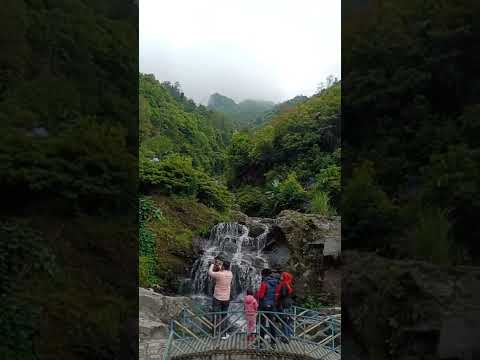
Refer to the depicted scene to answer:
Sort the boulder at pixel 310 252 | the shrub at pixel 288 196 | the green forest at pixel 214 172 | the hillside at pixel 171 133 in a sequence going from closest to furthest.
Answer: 1. the boulder at pixel 310 252
2. the green forest at pixel 214 172
3. the shrub at pixel 288 196
4. the hillside at pixel 171 133

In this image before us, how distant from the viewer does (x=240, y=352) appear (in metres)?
5.76

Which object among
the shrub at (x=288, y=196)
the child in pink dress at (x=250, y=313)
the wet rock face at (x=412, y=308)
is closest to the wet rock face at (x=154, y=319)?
the child in pink dress at (x=250, y=313)

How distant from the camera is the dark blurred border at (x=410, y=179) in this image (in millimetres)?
4297

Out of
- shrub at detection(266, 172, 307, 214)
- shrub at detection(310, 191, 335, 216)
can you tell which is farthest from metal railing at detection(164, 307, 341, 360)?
shrub at detection(266, 172, 307, 214)

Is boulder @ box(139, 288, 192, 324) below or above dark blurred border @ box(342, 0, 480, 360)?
below

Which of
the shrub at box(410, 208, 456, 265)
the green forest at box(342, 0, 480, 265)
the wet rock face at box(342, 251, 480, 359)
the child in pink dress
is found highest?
the green forest at box(342, 0, 480, 265)

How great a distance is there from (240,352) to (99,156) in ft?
11.2

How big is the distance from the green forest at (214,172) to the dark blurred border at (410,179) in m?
5.01

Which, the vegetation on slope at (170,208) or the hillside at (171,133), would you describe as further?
the hillside at (171,133)

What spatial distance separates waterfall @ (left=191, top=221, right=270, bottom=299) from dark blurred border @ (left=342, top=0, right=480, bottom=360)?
189 inches

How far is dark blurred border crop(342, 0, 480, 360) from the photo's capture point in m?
4.30

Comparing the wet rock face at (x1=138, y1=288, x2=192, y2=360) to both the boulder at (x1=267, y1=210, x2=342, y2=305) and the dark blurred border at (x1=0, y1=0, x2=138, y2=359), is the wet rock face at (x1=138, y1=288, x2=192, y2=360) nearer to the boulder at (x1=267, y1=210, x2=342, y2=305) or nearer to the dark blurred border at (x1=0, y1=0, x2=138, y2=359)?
the dark blurred border at (x1=0, y1=0, x2=138, y2=359)

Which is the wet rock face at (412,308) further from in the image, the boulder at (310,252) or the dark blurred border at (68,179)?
the boulder at (310,252)

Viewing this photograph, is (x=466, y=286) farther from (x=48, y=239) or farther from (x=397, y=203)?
(x=48, y=239)
